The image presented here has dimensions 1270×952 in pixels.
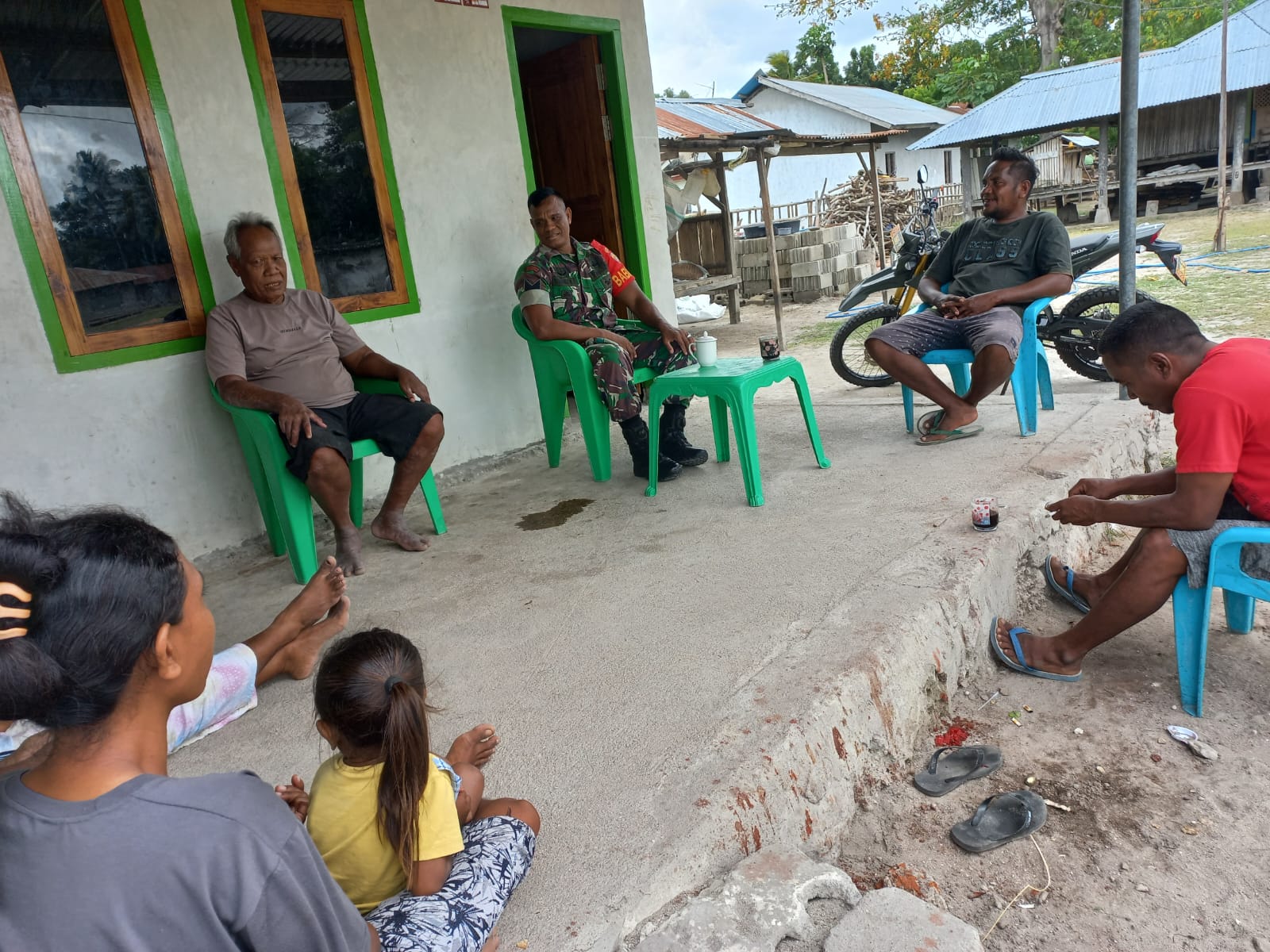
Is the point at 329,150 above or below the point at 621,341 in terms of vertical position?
above

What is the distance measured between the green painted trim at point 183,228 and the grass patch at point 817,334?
5.73 meters

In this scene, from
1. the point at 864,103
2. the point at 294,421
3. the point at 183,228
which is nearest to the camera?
the point at 294,421

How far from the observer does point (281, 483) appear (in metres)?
3.06

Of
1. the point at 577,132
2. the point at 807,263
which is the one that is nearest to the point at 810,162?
the point at 807,263

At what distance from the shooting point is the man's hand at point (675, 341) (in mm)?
4070

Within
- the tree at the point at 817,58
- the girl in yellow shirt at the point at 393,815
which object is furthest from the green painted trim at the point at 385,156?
the tree at the point at 817,58

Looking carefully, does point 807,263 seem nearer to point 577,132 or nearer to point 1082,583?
point 577,132

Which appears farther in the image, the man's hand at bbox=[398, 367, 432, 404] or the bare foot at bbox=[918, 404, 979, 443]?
the bare foot at bbox=[918, 404, 979, 443]

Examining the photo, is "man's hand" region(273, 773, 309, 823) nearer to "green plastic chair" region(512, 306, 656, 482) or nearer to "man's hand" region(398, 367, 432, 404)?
"man's hand" region(398, 367, 432, 404)

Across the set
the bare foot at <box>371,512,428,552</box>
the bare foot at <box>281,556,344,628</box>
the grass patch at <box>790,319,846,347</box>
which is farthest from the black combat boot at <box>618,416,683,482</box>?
the grass patch at <box>790,319,846,347</box>

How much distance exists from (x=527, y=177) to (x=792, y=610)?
9.97ft

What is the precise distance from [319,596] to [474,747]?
28.0 inches

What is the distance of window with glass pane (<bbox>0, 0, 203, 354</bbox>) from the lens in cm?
292

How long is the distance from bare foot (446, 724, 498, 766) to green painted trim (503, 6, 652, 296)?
11.3ft
